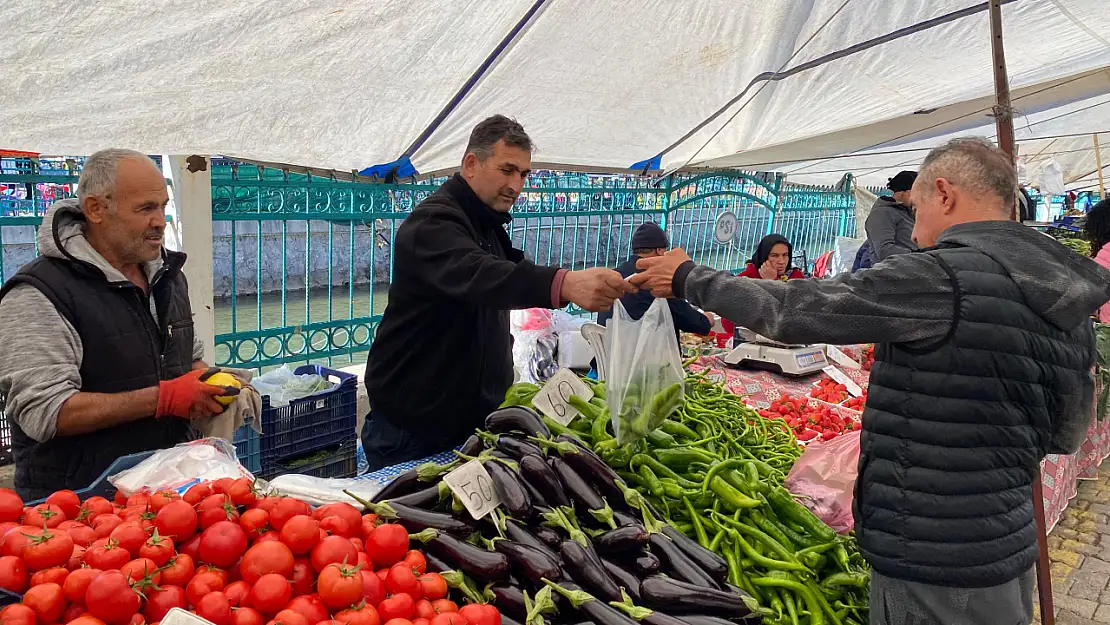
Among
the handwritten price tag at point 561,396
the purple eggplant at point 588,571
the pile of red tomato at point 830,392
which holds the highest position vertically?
the handwritten price tag at point 561,396

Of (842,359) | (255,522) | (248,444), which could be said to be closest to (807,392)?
(842,359)

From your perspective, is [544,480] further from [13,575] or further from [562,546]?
[13,575]

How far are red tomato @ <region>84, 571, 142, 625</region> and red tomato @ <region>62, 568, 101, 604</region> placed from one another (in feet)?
0.08

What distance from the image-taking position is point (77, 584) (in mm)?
1273

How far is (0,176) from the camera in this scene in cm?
402

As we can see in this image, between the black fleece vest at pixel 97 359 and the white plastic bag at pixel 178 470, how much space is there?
362 millimetres

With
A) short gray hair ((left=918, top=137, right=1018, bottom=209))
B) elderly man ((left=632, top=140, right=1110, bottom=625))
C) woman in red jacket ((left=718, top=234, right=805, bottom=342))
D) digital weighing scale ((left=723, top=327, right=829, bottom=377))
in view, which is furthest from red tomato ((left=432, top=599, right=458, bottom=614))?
woman in red jacket ((left=718, top=234, right=805, bottom=342))

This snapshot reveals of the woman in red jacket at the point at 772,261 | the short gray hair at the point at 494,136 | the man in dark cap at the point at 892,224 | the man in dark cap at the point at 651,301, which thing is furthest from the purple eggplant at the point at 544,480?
the woman in red jacket at the point at 772,261

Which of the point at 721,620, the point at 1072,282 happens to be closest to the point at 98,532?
the point at 721,620

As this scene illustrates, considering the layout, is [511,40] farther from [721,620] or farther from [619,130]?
[721,620]

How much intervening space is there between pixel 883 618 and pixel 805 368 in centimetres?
279

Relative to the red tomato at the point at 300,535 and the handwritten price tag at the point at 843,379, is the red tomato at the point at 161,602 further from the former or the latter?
the handwritten price tag at the point at 843,379

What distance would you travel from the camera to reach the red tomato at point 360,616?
1.33 metres

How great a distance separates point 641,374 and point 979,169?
1177mm
